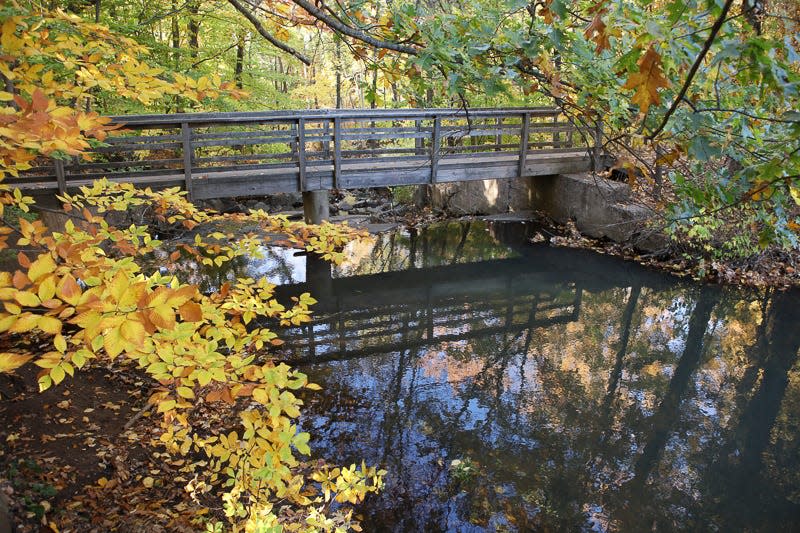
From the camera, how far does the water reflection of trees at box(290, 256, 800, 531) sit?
453cm

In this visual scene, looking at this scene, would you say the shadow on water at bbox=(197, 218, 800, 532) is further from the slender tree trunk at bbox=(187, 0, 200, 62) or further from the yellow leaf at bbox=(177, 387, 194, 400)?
the slender tree trunk at bbox=(187, 0, 200, 62)

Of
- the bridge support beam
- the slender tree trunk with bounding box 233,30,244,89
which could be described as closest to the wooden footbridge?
the bridge support beam

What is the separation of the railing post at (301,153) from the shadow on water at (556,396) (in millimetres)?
1568

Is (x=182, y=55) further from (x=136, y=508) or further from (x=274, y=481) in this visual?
(x=274, y=481)

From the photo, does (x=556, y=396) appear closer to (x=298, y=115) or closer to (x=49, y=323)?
(x=49, y=323)

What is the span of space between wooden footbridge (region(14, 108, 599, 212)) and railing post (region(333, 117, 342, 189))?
0.06 feet

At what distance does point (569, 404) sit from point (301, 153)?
5988 mm

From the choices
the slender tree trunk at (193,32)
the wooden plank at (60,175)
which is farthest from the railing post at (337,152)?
the wooden plank at (60,175)

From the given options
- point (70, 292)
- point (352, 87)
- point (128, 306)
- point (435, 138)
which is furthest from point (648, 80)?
point (435, 138)

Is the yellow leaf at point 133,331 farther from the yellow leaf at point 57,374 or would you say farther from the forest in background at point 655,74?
the forest in background at point 655,74

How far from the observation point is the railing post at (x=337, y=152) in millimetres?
9719

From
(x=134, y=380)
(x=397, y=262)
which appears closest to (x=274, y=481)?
(x=134, y=380)

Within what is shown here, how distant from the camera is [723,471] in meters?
4.98

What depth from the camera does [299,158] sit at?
380 inches
